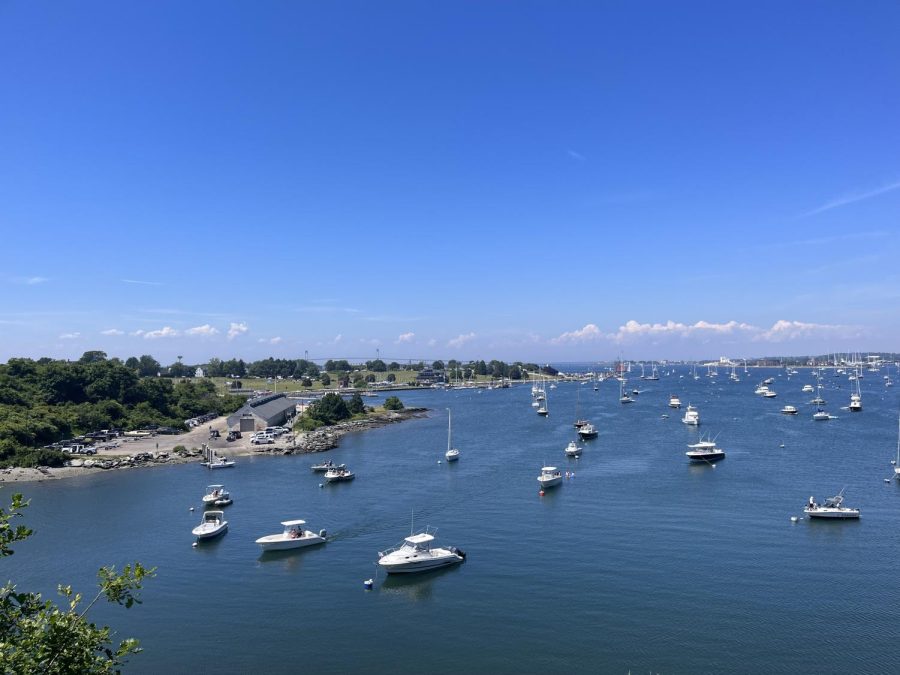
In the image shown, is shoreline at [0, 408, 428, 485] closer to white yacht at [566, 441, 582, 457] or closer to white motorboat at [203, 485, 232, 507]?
white motorboat at [203, 485, 232, 507]

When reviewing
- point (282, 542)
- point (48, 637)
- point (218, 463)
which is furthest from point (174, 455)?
point (48, 637)

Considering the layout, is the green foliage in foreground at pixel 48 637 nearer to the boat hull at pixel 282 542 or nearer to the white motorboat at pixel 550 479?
the boat hull at pixel 282 542

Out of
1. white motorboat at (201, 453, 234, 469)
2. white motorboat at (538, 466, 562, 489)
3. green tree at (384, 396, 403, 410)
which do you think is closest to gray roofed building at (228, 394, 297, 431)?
white motorboat at (201, 453, 234, 469)

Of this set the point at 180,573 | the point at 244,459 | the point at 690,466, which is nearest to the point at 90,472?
the point at 244,459

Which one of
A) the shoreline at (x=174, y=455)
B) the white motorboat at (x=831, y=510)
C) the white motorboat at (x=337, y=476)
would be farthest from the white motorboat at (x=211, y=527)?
the white motorboat at (x=831, y=510)

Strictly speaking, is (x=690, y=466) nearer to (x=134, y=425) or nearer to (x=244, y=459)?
(x=244, y=459)

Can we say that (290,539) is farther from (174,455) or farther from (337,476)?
(174,455)
